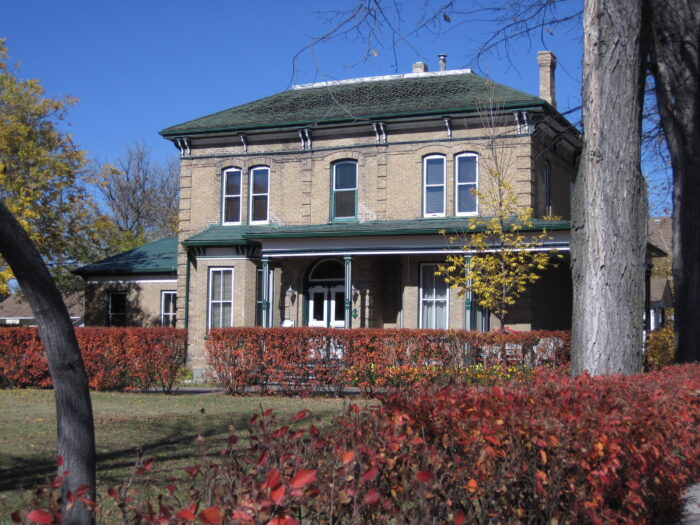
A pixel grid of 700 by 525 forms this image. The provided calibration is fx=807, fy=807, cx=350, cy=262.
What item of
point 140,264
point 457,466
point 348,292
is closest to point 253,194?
point 348,292

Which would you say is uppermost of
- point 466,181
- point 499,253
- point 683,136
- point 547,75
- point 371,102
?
point 547,75

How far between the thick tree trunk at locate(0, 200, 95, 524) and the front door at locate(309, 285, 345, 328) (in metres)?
19.5

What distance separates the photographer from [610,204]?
933 cm

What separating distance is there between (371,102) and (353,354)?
11084 mm

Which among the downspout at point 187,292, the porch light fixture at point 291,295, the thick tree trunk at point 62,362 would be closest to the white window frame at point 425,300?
the porch light fixture at point 291,295

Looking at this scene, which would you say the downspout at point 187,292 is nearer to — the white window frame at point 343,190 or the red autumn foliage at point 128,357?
the white window frame at point 343,190

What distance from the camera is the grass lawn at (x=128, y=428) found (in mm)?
8680

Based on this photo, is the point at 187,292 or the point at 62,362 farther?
the point at 187,292

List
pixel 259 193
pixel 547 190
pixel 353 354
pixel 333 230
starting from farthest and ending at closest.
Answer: pixel 259 193
pixel 547 190
pixel 333 230
pixel 353 354

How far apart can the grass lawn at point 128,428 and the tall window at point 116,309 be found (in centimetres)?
1320

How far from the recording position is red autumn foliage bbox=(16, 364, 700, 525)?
3.23 metres

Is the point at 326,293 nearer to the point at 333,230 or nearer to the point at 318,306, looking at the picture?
the point at 318,306

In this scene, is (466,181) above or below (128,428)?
above

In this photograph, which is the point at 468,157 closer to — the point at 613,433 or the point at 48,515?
the point at 613,433
